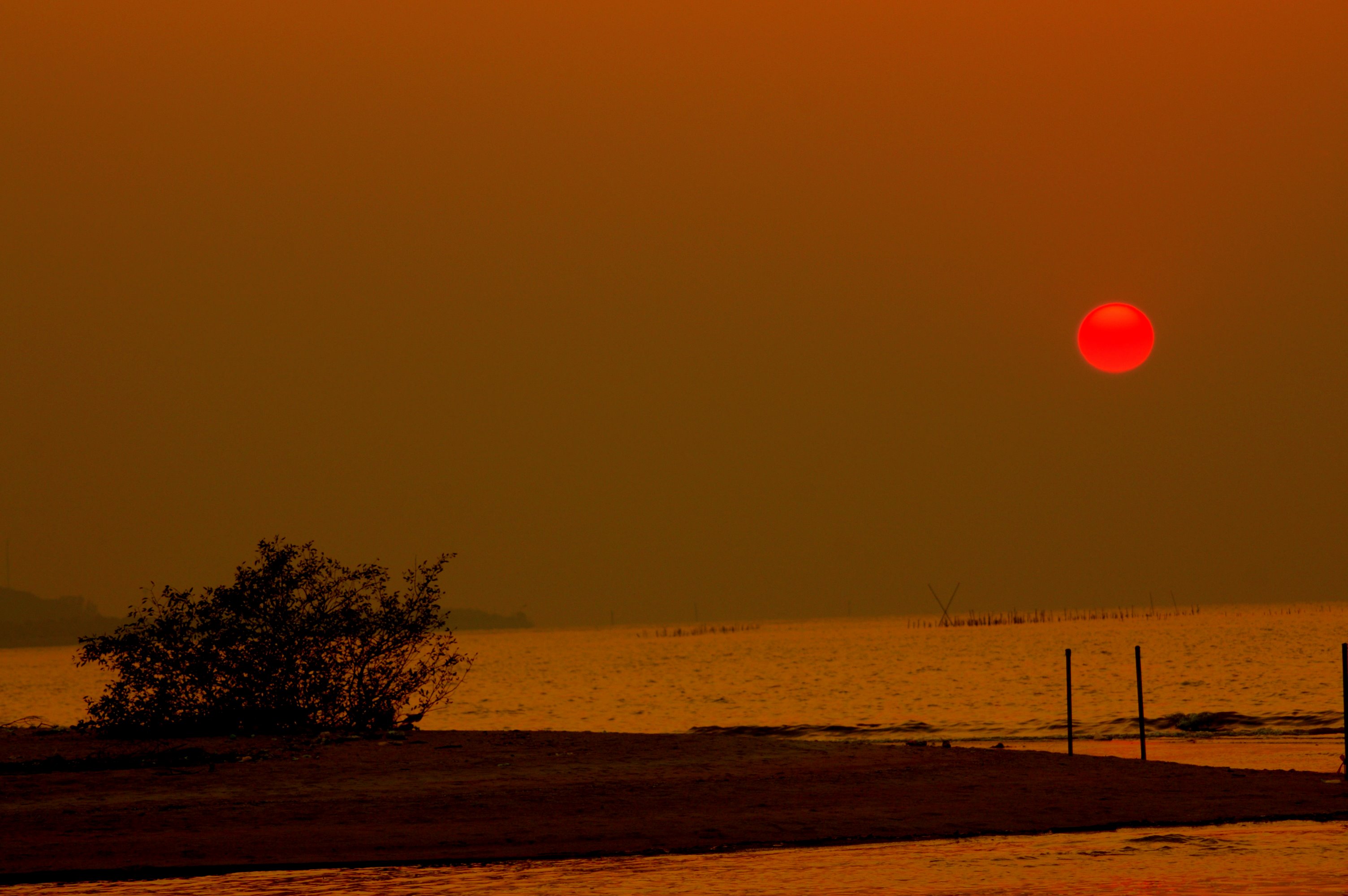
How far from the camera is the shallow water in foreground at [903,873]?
10977mm

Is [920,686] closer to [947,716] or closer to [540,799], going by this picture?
[947,716]

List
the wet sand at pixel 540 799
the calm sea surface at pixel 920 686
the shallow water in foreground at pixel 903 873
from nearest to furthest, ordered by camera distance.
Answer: the shallow water in foreground at pixel 903 873 < the wet sand at pixel 540 799 < the calm sea surface at pixel 920 686

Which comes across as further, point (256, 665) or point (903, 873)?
point (256, 665)

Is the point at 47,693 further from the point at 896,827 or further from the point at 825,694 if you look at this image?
the point at 896,827

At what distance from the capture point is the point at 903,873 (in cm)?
1173

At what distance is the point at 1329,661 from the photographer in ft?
172

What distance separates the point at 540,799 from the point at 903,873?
18.6 ft

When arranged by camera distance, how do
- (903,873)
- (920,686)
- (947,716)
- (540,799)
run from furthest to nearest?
(920,686) < (947,716) < (540,799) < (903,873)

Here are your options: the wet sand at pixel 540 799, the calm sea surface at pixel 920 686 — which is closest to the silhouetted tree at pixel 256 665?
the wet sand at pixel 540 799

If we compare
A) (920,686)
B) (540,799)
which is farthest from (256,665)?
(920,686)

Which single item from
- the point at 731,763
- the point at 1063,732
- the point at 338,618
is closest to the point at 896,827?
the point at 731,763

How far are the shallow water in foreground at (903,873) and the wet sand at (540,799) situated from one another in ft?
1.93

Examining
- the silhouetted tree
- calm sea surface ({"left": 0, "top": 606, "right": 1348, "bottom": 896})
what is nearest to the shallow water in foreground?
calm sea surface ({"left": 0, "top": 606, "right": 1348, "bottom": 896})

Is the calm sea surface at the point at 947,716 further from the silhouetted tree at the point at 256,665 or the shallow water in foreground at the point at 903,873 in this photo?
the silhouetted tree at the point at 256,665
